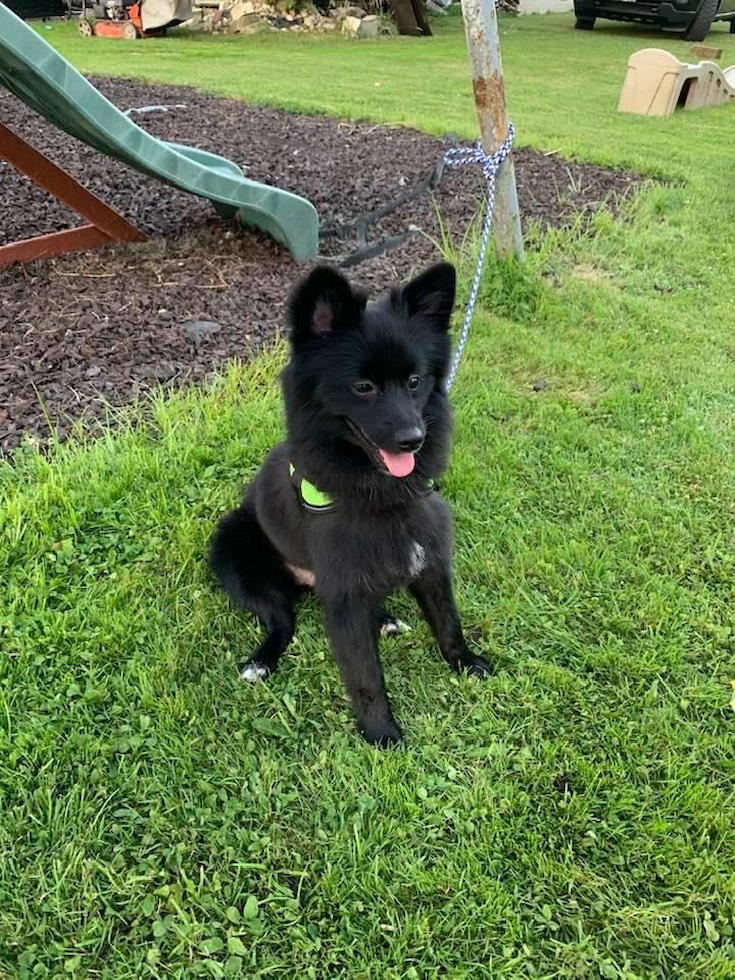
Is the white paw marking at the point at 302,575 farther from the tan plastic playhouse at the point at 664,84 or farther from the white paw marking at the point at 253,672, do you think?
the tan plastic playhouse at the point at 664,84

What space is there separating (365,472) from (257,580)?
26.6 inches

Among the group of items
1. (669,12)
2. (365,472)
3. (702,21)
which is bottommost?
(365,472)

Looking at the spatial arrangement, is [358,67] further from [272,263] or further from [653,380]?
[653,380]

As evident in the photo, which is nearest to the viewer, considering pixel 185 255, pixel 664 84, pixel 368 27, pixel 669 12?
pixel 185 255

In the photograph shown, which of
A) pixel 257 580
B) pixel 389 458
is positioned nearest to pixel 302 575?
pixel 257 580

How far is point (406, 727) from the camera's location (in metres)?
2.23

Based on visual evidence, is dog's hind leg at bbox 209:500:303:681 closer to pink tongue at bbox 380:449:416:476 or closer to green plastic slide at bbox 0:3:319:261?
pink tongue at bbox 380:449:416:476

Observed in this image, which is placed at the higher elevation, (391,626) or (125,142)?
(125,142)

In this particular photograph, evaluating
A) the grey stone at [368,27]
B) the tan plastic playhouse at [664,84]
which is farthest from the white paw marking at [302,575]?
the grey stone at [368,27]

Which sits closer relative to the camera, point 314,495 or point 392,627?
point 314,495

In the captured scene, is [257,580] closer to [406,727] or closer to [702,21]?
[406,727]

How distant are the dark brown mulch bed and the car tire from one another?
13616mm

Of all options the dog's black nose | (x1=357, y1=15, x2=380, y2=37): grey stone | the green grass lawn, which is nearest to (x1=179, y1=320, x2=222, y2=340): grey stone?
the green grass lawn

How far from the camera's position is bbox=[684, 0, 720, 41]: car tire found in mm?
17312
